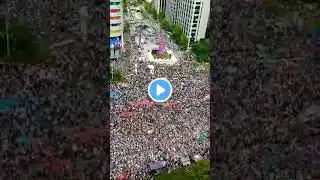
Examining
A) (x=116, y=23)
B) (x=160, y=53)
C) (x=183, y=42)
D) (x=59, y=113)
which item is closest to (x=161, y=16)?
(x=183, y=42)

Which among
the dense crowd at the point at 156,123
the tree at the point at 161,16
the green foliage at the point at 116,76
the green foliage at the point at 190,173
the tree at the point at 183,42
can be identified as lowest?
the tree at the point at 183,42

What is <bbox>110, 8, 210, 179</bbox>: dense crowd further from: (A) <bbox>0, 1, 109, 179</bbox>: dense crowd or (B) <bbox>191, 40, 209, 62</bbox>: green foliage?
(B) <bbox>191, 40, 209, 62</bbox>: green foliage

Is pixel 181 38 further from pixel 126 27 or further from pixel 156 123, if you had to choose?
pixel 156 123

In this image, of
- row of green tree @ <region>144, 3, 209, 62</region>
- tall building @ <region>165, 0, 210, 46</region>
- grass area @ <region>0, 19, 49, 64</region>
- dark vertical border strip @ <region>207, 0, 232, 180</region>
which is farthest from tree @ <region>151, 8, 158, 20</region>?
grass area @ <region>0, 19, 49, 64</region>

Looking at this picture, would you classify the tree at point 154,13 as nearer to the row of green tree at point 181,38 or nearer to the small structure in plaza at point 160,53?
the row of green tree at point 181,38

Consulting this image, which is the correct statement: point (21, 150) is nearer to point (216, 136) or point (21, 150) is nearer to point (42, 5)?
point (216, 136)

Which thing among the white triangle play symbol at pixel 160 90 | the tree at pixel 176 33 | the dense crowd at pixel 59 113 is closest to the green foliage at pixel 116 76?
the white triangle play symbol at pixel 160 90

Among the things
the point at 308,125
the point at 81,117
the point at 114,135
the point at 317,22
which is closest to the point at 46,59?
the point at 81,117
